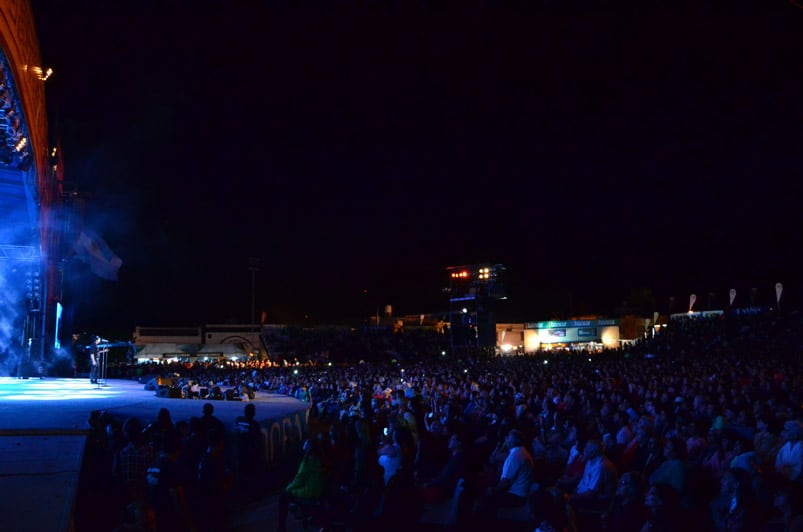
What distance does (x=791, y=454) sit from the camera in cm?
663

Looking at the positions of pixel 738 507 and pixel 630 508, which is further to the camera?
pixel 630 508

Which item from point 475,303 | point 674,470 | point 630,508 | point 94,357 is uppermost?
point 475,303

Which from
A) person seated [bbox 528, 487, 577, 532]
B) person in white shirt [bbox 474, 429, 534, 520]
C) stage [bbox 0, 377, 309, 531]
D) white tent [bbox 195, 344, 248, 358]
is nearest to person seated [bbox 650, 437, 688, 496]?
person in white shirt [bbox 474, 429, 534, 520]

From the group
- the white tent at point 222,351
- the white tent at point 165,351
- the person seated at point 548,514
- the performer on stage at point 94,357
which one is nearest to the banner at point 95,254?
the performer on stage at point 94,357

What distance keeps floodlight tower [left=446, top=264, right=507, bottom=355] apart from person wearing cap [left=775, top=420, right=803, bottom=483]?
28523 mm

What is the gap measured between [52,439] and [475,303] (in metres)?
30.5

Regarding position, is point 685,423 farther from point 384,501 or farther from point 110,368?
point 110,368

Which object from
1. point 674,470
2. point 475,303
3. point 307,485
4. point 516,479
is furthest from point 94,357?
point 475,303

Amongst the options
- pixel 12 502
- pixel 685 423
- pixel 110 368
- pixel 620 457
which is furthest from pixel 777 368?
pixel 110 368

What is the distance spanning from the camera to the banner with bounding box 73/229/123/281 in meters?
28.0

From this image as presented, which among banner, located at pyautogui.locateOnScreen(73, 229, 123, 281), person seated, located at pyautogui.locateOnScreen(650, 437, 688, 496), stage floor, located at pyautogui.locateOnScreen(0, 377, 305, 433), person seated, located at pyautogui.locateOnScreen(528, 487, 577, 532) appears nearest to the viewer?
person seated, located at pyautogui.locateOnScreen(528, 487, 577, 532)

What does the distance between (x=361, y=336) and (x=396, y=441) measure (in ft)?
161

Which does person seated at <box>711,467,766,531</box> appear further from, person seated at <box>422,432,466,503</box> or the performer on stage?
the performer on stage

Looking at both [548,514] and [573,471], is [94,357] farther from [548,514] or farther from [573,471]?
[548,514]
